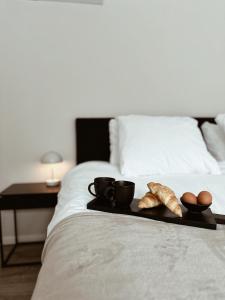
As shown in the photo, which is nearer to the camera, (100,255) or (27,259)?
(100,255)

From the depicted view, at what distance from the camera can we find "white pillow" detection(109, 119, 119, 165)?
1.88m

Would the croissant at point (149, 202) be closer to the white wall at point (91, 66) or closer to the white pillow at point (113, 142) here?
the white pillow at point (113, 142)

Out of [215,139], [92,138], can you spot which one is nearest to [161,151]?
[215,139]

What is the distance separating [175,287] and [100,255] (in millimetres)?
215

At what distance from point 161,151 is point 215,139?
503mm

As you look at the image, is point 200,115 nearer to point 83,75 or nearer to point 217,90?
point 217,90

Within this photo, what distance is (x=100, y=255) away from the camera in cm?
66

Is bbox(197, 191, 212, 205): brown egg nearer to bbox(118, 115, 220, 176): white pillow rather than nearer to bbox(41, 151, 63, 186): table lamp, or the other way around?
bbox(118, 115, 220, 176): white pillow

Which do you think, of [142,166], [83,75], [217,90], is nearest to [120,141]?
[142,166]

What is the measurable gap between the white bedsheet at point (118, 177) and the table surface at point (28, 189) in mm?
365

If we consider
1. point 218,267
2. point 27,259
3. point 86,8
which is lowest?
point 27,259

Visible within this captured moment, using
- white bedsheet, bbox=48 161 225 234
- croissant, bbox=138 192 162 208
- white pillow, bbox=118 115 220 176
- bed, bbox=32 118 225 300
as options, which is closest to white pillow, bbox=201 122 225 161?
white pillow, bbox=118 115 220 176

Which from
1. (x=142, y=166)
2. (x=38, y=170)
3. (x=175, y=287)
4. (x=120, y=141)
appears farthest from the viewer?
(x=38, y=170)

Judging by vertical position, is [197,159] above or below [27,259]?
above
